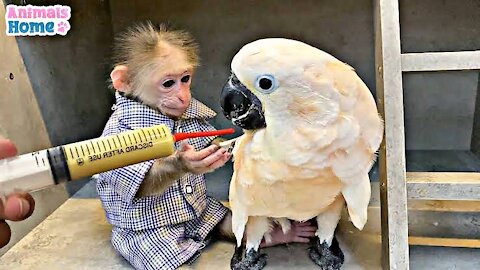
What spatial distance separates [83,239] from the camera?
1018 millimetres

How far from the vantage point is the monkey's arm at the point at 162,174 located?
82 centimetres

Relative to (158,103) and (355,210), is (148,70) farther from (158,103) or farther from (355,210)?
(355,210)

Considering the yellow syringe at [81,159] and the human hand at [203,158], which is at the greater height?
the yellow syringe at [81,159]

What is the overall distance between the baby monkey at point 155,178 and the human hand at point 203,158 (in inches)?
1.4

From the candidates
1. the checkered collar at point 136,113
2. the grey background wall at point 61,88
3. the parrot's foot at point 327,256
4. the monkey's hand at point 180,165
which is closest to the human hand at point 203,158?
the monkey's hand at point 180,165

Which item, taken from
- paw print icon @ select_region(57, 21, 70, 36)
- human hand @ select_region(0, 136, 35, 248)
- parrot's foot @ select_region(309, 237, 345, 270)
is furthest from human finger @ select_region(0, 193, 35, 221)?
paw print icon @ select_region(57, 21, 70, 36)

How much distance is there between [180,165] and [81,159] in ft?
0.79

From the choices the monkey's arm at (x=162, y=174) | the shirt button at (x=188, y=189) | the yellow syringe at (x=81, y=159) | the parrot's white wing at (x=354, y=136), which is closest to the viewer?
the yellow syringe at (x=81, y=159)

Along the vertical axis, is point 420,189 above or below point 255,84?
below

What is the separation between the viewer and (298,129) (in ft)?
2.26

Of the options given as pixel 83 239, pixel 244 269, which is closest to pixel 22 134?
pixel 83 239

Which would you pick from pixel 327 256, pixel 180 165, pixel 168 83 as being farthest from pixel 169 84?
pixel 327 256

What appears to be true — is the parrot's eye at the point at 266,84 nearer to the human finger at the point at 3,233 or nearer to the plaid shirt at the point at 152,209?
the plaid shirt at the point at 152,209

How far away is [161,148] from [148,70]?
32 cm
